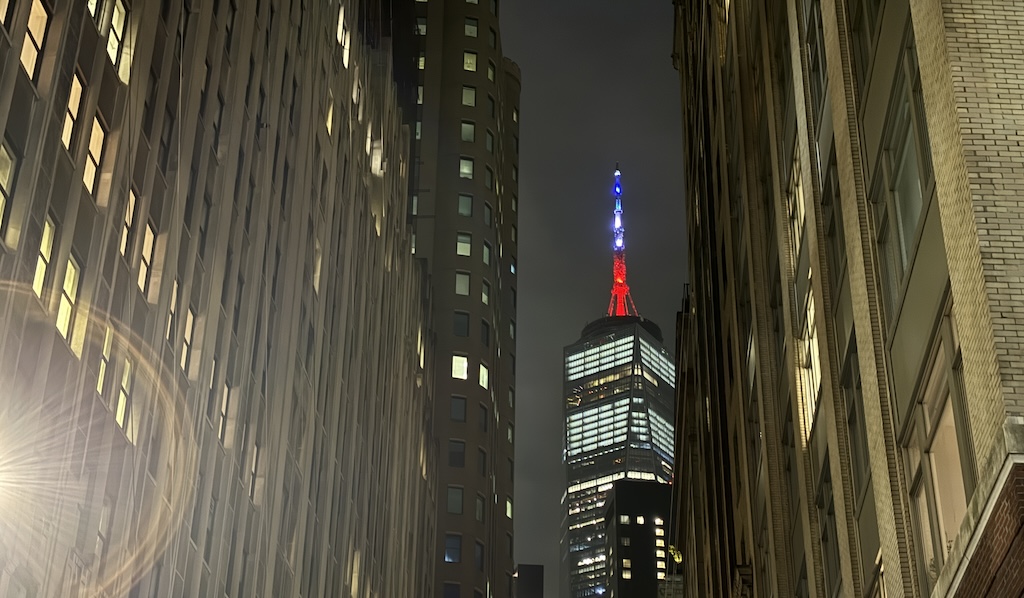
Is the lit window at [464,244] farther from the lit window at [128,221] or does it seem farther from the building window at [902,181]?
the building window at [902,181]

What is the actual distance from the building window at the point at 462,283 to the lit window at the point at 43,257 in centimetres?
8560

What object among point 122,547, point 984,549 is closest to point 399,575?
point 122,547

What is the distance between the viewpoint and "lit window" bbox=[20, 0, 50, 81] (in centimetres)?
2788

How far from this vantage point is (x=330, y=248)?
195 feet

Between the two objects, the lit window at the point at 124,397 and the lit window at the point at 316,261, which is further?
the lit window at the point at 316,261

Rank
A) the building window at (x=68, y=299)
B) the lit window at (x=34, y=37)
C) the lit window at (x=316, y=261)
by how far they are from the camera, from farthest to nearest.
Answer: the lit window at (x=316, y=261) < the building window at (x=68, y=299) < the lit window at (x=34, y=37)

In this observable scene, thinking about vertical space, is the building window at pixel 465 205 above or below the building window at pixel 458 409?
above

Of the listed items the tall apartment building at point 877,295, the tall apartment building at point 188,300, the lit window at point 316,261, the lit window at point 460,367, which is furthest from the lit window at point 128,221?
the lit window at point 460,367

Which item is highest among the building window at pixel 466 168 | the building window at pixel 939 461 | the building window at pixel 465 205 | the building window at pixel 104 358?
the building window at pixel 466 168

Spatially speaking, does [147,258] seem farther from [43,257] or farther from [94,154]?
[43,257]

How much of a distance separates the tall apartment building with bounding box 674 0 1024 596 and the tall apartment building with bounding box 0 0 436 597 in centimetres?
1645

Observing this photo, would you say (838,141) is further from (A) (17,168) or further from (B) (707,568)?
(B) (707,568)

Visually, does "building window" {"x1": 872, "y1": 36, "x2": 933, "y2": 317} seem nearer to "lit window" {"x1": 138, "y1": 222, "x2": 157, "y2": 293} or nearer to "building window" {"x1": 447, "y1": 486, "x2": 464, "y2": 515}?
"lit window" {"x1": 138, "y1": 222, "x2": 157, "y2": 293}

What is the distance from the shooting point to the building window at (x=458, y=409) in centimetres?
10906
